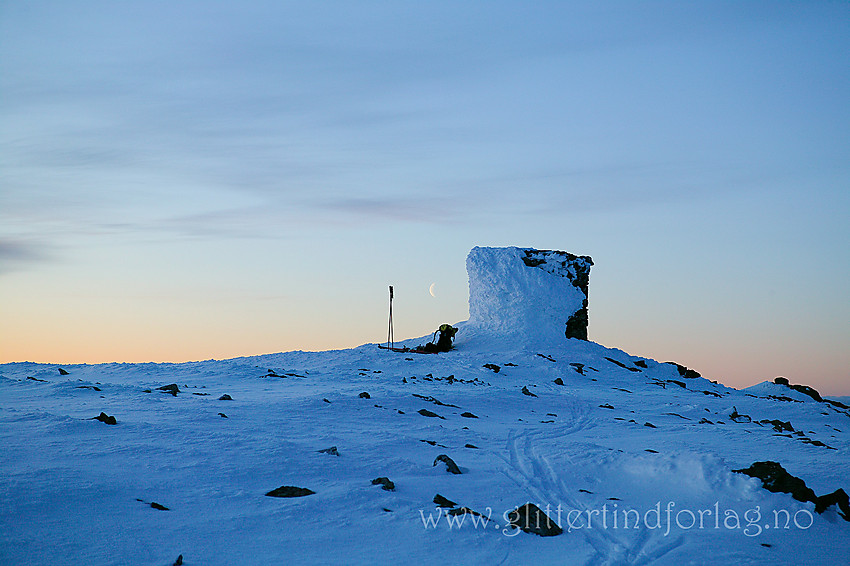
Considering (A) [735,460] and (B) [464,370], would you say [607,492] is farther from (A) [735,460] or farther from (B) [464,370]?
(B) [464,370]

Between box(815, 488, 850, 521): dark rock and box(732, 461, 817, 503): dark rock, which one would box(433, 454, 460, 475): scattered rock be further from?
box(815, 488, 850, 521): dark rock

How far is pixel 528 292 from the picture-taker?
30.0m

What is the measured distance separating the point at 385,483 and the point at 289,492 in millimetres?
1112

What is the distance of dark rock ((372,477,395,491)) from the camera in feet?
23.3

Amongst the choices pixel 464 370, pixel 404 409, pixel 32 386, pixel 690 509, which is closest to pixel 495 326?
pixel 464 370

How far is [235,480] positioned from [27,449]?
271 cm

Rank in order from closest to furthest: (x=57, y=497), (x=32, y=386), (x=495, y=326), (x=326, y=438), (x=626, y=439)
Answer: (x=57, y=497), (x=326, y=438), (x=626, y=439), (x=32, y=386), (x=495, y=326)

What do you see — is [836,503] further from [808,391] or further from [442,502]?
[808,391]

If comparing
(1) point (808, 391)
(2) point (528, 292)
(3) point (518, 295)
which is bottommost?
(1) point (808, 391)

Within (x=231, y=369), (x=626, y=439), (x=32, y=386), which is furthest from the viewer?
(x=231, y=369)

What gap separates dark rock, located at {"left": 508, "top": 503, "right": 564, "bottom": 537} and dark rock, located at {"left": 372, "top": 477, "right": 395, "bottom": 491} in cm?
141

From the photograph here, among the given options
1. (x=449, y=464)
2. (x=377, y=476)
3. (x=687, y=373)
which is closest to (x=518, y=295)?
(x=687, y=373)

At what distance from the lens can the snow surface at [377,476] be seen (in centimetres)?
557

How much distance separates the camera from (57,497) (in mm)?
5969
